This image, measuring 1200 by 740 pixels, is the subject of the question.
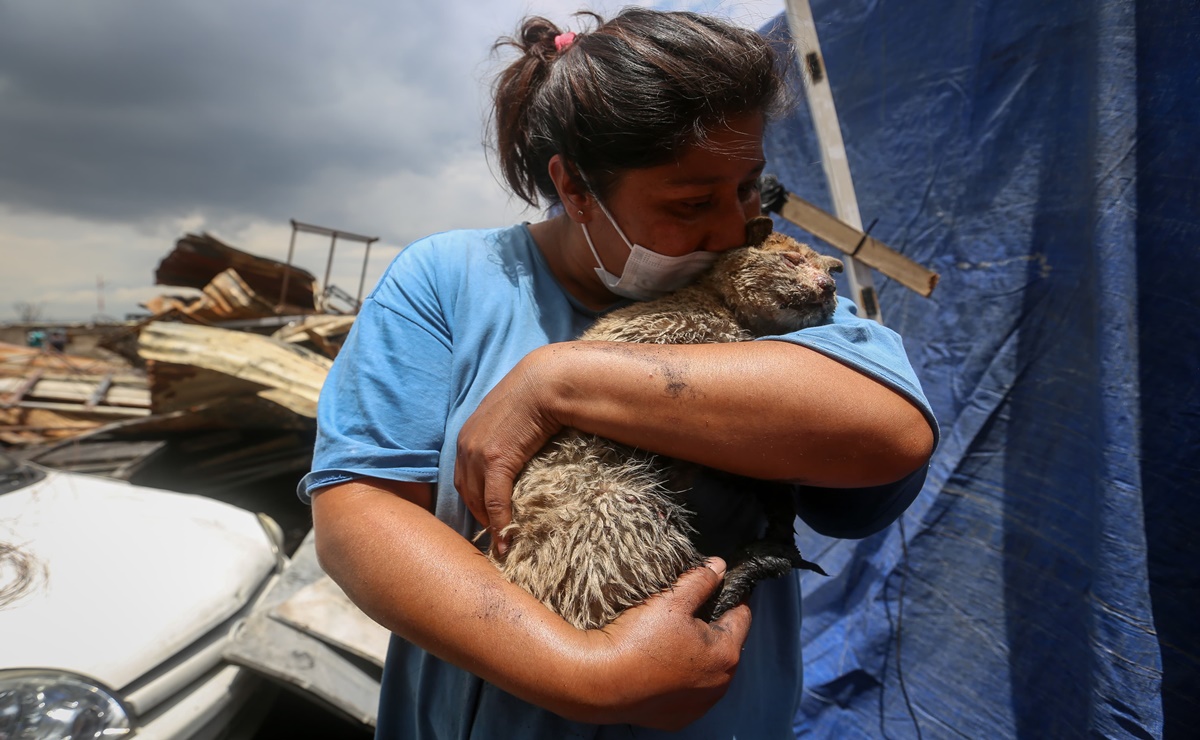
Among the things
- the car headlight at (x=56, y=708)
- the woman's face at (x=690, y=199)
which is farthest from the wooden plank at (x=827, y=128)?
the car headlight at (x=56, y=708)

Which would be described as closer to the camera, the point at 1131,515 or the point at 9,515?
the point at 1131,515

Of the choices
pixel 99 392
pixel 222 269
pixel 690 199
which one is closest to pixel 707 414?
pixel 690 199

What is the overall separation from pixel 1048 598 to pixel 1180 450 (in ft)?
2.95

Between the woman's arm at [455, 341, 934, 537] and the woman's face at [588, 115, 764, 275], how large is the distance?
0.41 m

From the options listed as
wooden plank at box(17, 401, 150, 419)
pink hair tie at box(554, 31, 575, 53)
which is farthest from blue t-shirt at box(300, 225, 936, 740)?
wooden plank at box(17, 401, 150, 419)

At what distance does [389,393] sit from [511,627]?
0.61 m

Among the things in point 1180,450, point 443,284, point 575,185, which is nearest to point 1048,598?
point 1180,450

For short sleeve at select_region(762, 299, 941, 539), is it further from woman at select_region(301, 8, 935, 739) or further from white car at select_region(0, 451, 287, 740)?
white car at select_region(0, 451, 287, 740)

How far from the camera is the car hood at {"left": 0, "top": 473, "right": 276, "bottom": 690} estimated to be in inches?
92.2

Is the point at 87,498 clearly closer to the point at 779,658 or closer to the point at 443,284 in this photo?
the point at 443,284

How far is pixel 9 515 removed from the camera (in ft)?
9.93

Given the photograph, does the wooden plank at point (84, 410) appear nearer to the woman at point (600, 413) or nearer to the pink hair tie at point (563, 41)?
the woman at point (600, 413)

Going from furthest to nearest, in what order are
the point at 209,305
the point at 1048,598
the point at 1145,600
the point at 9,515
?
the point at 209,305
the point at 9,515
the point at 1048,598
the point at 1145,600

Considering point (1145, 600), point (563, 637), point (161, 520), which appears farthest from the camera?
point (161, 520)
